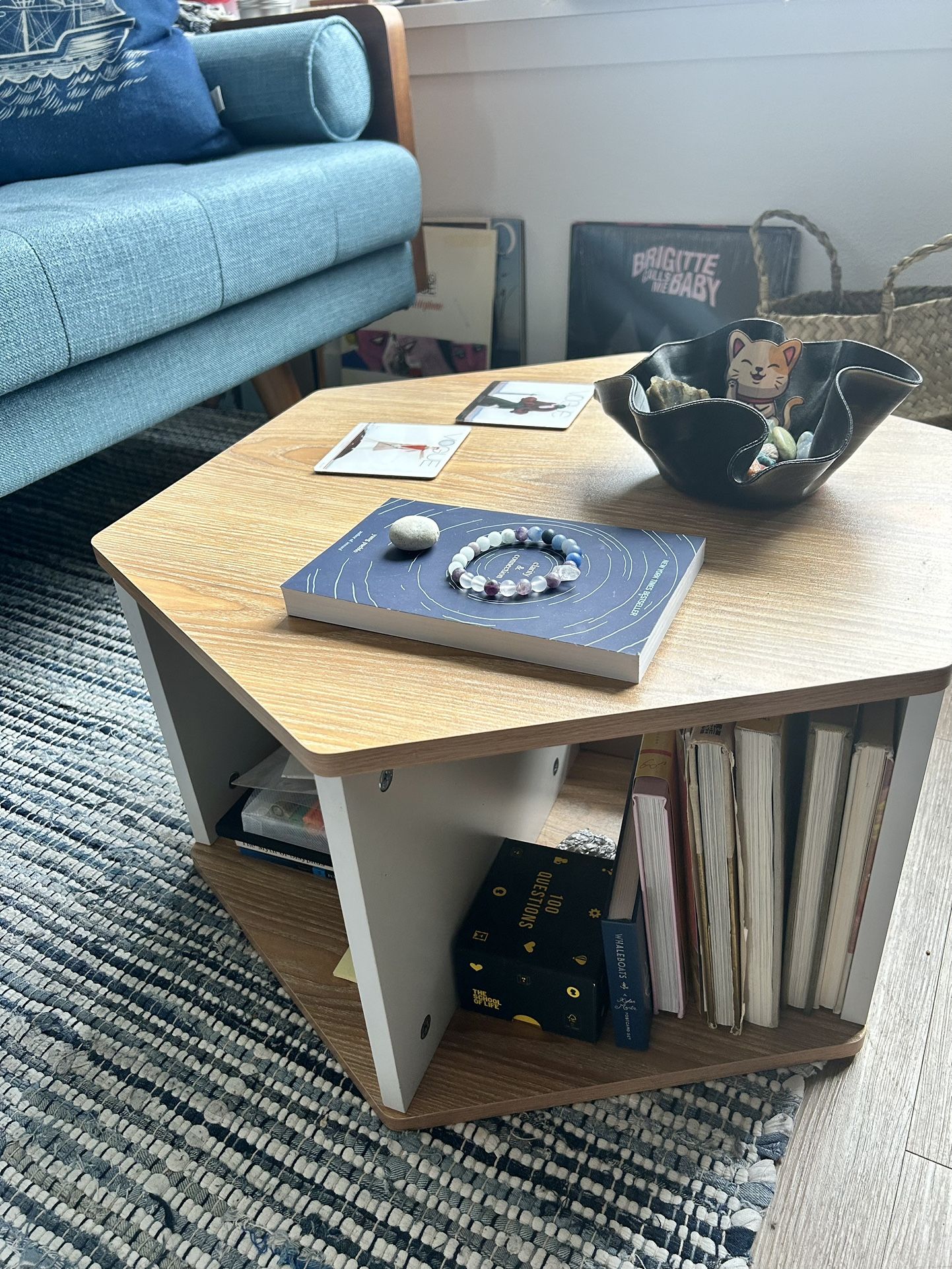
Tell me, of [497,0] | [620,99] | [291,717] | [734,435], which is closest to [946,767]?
[734,435]

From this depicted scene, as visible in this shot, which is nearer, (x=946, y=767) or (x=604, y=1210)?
(x=604, y=1210)

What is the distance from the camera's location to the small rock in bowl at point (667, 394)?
699 mm

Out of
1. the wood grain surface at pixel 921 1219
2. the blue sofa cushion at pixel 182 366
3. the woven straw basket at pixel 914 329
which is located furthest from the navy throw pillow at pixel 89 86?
the wood grain surface at pixel 921 1219

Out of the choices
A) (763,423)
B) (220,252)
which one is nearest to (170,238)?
(220,252)

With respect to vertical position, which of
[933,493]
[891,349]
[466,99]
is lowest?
[891,349]

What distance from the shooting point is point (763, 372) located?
2.44 feet

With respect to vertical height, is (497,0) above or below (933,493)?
above

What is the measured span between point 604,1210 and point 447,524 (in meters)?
0.48

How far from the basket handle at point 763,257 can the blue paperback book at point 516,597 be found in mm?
1004

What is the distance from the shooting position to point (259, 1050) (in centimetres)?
75

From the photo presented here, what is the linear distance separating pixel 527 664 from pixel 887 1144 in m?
0.44

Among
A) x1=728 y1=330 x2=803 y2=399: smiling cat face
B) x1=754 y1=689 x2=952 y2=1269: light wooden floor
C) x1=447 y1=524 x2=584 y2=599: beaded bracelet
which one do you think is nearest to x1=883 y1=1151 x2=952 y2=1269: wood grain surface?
x1=754 y1=689 x2=952 y2=1269: light wooden floor

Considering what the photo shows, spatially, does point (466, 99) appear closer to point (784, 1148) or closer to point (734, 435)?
point (734, 435)

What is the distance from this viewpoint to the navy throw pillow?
1417 millimetres
